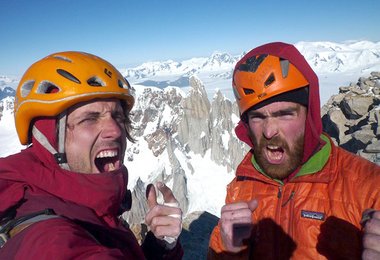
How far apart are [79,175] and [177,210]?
5.23 ft

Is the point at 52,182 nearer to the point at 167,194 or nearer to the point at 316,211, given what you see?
the point at 167,194

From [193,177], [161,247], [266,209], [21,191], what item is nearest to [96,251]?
[21,191]

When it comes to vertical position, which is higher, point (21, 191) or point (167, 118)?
point (21, 191)

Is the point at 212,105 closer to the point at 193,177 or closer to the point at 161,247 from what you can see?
the point at 193,177

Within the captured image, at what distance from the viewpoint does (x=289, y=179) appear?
18.8 ft

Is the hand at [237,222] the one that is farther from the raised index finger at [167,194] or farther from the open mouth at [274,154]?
the open mouth at [274,154]

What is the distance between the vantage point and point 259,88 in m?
5.79

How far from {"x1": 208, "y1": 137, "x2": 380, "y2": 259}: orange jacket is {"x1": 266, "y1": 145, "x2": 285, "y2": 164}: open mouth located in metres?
0.41

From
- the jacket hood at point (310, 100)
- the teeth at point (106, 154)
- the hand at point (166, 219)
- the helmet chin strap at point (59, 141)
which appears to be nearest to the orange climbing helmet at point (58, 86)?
the helmet chin strap at point (59, 141)

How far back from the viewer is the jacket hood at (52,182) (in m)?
3.48

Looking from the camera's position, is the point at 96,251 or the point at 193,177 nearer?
the point at 96,251

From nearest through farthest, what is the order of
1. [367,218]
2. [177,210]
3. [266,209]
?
[367,218], [177,210], [266,209]

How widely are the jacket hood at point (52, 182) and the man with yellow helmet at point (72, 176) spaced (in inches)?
0.5

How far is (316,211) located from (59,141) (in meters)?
4.69
